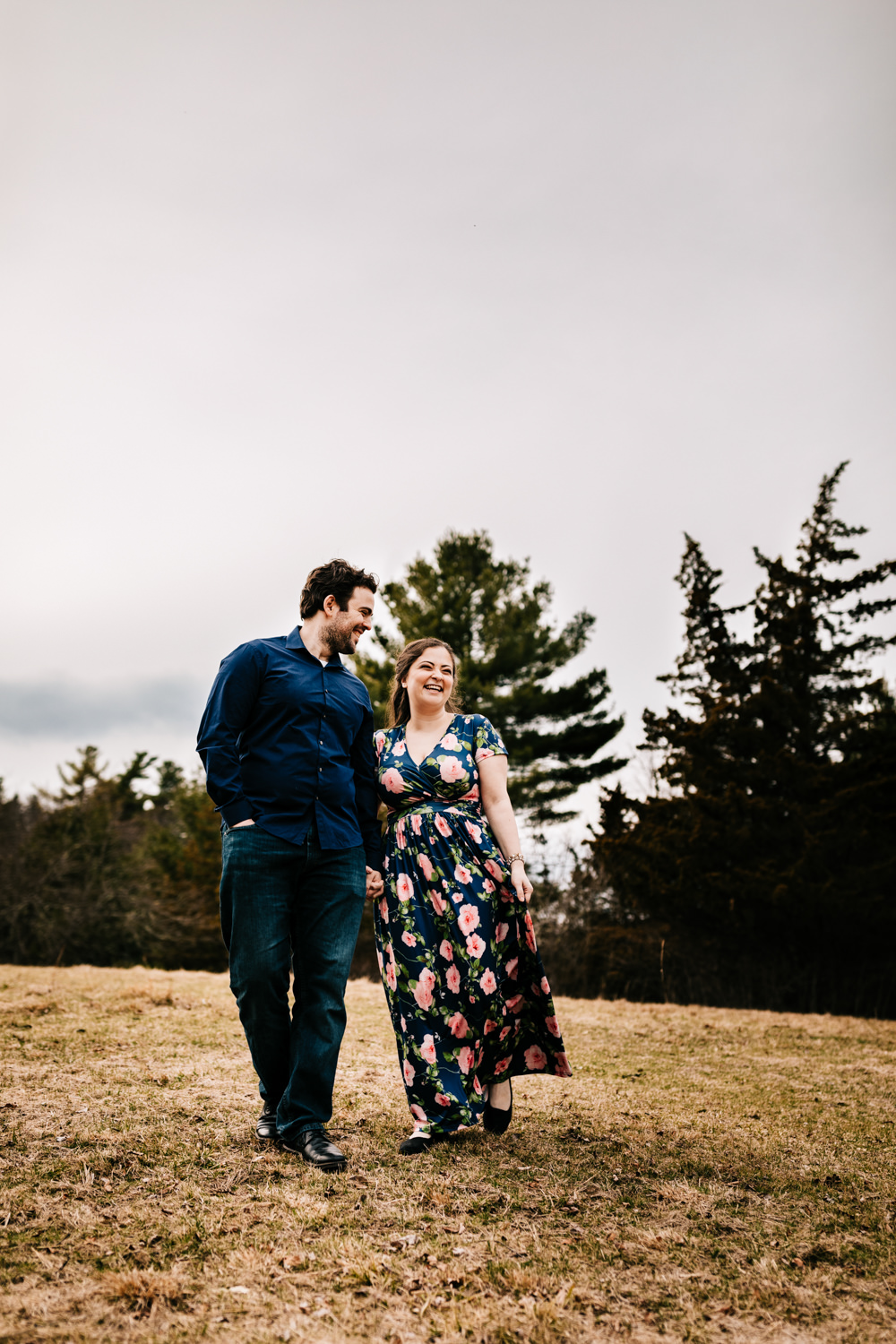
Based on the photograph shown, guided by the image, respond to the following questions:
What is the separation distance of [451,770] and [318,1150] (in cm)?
144

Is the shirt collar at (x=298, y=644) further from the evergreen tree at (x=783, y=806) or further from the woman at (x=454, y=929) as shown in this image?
the evergreen tree at (x=783, y=806)

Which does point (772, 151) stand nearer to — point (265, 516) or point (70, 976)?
point (265, 516)

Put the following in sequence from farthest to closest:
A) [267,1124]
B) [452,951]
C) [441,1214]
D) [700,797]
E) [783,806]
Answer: [700,797], [783,806], [452,951], [267,1124], [441,1214]

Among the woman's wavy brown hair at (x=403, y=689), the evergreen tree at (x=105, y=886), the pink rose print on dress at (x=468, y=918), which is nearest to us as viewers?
the pink rose print on dress at (x=468, y=918)

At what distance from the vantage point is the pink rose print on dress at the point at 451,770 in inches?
131

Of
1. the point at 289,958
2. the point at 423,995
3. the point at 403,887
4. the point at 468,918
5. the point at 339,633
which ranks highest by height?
the point at 339,633

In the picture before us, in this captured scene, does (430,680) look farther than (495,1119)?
Yes

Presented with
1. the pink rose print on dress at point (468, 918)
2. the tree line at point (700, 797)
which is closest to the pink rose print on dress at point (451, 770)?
the pink rose print on dress at point (468, 918)

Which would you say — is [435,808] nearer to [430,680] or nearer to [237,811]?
[430,680]

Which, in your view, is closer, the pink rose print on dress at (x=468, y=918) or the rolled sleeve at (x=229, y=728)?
the rolled sleeve at (x=229, y=728)

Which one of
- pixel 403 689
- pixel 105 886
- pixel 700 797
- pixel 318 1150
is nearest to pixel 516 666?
pixel 700 797

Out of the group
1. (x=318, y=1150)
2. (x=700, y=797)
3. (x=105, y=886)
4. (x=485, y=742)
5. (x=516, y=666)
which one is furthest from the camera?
(x=105, y=886)

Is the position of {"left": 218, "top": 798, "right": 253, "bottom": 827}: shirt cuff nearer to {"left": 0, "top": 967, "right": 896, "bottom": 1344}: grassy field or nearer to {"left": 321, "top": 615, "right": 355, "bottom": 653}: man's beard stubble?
{"left": 321, "top": 615, "right": 355, "bottom": 653}: man's beard stubble

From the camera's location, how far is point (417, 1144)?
282cm
